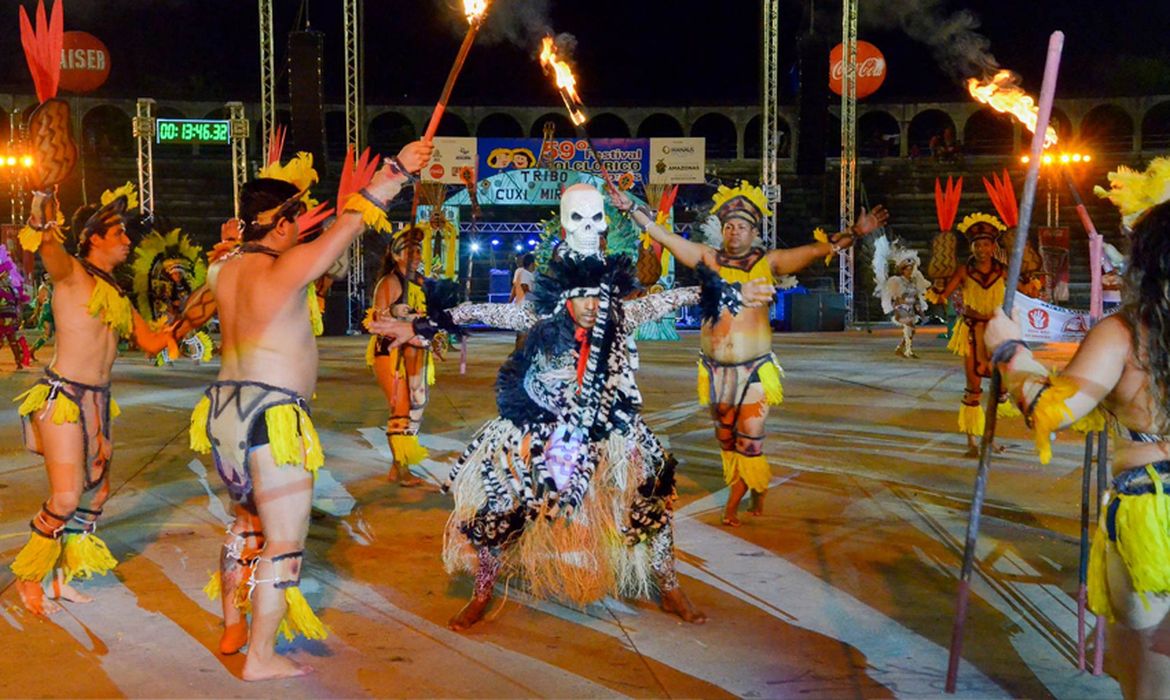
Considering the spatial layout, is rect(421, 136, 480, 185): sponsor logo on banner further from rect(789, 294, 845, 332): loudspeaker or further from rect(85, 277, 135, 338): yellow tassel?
rect(85, 277, 135, 338): yellow tassel

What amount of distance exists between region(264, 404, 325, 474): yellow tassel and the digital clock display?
2161cm

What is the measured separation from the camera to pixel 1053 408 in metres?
3.13

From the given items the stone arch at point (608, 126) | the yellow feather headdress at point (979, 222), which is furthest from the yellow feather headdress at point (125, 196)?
the stone arch at point (608, 126)

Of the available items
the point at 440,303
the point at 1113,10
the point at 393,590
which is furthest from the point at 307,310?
the point at 1113,10

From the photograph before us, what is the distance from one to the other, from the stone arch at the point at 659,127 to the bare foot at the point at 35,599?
37.6m

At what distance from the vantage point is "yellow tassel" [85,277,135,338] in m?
5.25

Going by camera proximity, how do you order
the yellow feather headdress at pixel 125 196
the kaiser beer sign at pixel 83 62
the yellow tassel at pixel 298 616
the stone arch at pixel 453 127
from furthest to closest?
the stone arch at pixel 453 127 < the kaiser beer sign at pixel 83 62 < the yellow feather headdress at pixel 125 196 < the yellow tassel at pixel 298 616

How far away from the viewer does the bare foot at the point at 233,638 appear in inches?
180

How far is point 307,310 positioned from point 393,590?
1797mm

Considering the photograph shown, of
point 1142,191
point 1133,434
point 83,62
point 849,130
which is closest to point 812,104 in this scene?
point 849,130

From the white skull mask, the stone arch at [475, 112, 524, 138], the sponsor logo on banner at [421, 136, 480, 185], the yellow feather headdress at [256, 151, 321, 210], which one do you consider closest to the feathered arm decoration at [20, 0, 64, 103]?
the yellow feather headdress at [256, 151, 321, 210]

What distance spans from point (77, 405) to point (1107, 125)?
41766 millimetres

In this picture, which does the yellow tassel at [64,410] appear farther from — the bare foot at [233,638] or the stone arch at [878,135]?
the stone arch at [878,135]

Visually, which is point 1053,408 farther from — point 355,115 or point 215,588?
point 355,115
